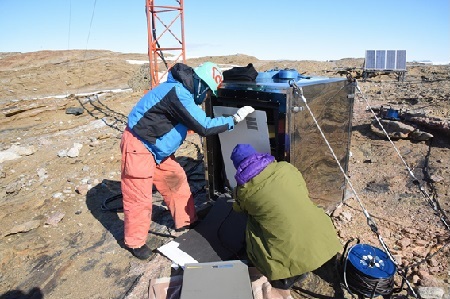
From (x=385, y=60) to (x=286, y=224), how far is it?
15509mm

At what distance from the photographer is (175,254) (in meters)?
2.98

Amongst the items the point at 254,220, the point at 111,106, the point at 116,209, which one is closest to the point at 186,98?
the point at 254,220

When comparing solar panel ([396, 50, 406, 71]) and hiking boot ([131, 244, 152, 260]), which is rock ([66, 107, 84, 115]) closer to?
hiking boot ([131, 244, 152, 260])

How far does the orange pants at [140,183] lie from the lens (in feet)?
9.59

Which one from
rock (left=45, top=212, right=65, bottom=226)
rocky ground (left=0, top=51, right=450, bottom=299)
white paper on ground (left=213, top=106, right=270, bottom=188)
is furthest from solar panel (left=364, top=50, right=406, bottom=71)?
rock (left=45, top=212, right=65, bottom=226)

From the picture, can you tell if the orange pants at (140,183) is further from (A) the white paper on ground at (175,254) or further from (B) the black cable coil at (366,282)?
(B) the black cable coil at (366,282)

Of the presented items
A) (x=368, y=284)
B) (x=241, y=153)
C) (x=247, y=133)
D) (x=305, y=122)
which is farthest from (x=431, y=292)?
(x=247, y=133)

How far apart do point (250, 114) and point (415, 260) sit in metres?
2.00

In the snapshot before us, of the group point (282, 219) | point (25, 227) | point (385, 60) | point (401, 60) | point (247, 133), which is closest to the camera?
point (282, 219)

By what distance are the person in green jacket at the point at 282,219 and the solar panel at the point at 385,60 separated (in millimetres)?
14404

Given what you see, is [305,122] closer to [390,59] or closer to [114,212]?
[114,212]

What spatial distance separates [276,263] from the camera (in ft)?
7.54

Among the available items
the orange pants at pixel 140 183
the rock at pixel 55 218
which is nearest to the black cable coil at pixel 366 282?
the orange pants at pixel 140 183

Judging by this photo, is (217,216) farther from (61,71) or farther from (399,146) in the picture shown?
(61,71)
